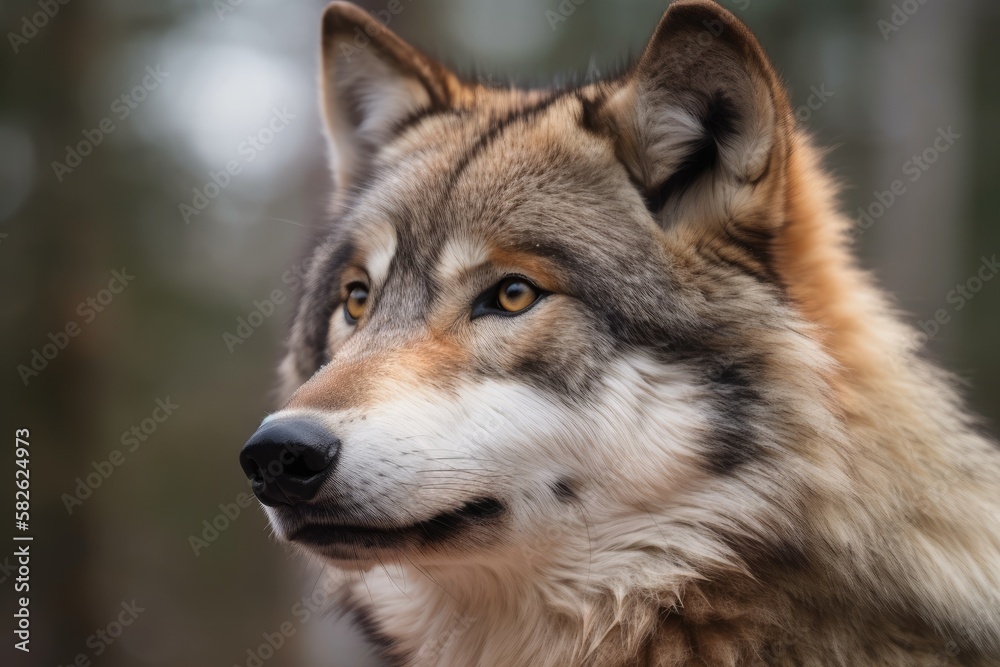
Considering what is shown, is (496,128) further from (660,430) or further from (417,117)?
(660,430)

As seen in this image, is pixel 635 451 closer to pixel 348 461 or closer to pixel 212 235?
pixel 348 461

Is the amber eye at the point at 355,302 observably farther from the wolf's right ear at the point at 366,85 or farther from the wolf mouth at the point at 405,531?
the wolf mouth at the point at 405,531

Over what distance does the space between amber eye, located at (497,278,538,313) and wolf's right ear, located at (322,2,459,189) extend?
149 cm

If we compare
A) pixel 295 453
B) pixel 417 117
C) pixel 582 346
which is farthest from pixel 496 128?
pixel 295 453

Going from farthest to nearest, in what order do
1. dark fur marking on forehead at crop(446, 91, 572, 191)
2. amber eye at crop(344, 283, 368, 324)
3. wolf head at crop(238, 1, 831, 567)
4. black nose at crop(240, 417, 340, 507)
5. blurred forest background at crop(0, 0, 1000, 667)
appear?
blurred forest background at crop(0, 0, 1000, 667) < amber eye at crop(344, 283, 368, 324) < dark fur marking on forehead at crop(446, 91, 572, 191) < wolf head at crop(238, 1, 831, 567) < black nose at crop(240, 417, 340, 507)

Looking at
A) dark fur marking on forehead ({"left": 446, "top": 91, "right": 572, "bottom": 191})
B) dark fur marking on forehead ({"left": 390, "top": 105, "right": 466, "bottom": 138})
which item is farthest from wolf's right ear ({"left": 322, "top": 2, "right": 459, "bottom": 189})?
dark fur marking on forehead ({"left": 446, "top": 91, "right": 572, "bottom": 191})

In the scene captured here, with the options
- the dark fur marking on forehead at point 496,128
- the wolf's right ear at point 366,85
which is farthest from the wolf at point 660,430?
the wolf's right ear at point 366,85

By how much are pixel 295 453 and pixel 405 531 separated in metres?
0.40

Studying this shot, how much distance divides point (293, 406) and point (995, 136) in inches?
466

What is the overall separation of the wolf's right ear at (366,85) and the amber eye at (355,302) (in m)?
0.83

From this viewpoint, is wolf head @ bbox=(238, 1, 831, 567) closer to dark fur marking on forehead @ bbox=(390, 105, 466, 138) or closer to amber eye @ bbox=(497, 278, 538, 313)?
amber eye @ bbox=(497, 278, 538, 313)

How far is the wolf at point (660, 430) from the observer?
2.17 meters

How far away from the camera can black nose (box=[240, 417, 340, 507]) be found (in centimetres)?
203

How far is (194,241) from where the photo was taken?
909 centimetres
